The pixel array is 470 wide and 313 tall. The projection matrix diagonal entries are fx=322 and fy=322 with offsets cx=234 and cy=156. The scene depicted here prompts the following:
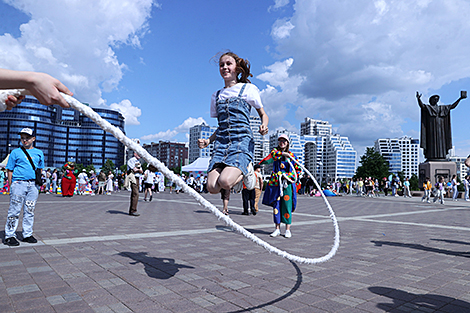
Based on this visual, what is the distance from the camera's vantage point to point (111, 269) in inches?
157

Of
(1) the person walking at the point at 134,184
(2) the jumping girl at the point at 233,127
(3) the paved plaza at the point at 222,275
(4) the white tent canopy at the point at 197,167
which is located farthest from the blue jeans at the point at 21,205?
(4) the white tent canopy at the point at 197,167

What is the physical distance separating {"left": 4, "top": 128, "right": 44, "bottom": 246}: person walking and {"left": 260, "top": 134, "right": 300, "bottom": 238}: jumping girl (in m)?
4.30

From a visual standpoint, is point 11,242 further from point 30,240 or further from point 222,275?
point 222,275

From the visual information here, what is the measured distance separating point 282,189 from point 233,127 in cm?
344

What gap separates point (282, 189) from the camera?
6.77 m

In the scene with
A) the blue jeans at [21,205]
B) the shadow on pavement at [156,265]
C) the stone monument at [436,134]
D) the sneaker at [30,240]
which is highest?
the stone monument at [436,134]

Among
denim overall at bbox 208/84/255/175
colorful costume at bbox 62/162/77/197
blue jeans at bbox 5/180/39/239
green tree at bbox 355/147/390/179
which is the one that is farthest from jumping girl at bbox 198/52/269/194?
green tree at bbox 355/147/390/179

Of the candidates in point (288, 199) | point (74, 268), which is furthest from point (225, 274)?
point (288, 199)

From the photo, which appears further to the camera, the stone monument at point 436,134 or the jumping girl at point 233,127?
the stone monument at point 436,134

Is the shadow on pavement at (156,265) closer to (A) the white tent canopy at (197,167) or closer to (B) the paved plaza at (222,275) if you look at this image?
(B) the paved plaza at (222,275)

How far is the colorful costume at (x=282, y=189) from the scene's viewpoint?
6.79 metres

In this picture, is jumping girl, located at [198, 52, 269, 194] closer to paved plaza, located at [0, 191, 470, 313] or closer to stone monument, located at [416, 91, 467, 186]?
paved plaza, located at [0, 191, 470, 313]

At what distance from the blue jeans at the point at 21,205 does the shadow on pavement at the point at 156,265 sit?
79.2 inches

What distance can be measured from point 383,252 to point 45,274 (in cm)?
501
